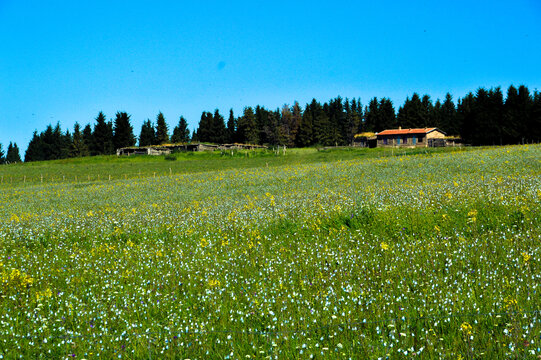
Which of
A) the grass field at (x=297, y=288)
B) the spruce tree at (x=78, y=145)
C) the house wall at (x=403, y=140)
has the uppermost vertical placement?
the spruce tree at (x=78, y=145)

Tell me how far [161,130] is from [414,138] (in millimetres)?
90434

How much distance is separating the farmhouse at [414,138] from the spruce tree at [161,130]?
260 feet

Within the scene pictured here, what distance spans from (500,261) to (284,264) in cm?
352

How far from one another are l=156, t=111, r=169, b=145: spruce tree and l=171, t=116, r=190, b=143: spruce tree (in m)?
7.77

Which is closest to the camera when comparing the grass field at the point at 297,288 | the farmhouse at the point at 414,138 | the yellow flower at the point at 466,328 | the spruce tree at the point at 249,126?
the yellow flower at the point at 466,328

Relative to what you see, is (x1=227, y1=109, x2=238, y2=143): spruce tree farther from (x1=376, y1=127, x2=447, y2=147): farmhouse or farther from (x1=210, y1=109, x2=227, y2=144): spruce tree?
(x1=376, y1=127, x2=447, y2=147): farmhouse

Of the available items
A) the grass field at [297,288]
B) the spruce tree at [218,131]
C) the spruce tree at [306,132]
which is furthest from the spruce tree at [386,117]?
the grass field at [297,288]

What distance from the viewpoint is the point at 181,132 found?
148 m

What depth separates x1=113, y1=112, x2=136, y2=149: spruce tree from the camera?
12600 centimetres

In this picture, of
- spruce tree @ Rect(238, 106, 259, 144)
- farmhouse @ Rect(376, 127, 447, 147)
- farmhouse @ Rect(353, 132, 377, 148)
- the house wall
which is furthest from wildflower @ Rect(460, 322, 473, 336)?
spruce tree @ Rect(238, 106, 259, 144)

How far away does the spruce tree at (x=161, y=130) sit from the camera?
136 m

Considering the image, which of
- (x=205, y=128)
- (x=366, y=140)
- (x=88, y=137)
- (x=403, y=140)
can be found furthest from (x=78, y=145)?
(x=403, y=140)

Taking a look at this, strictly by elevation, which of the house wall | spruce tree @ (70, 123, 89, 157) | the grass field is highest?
spruce tree @ (70, 123, 89, 157)

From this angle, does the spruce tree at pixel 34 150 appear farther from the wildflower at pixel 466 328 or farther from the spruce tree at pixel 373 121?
Answer: the wildflower at pixel 466 328
